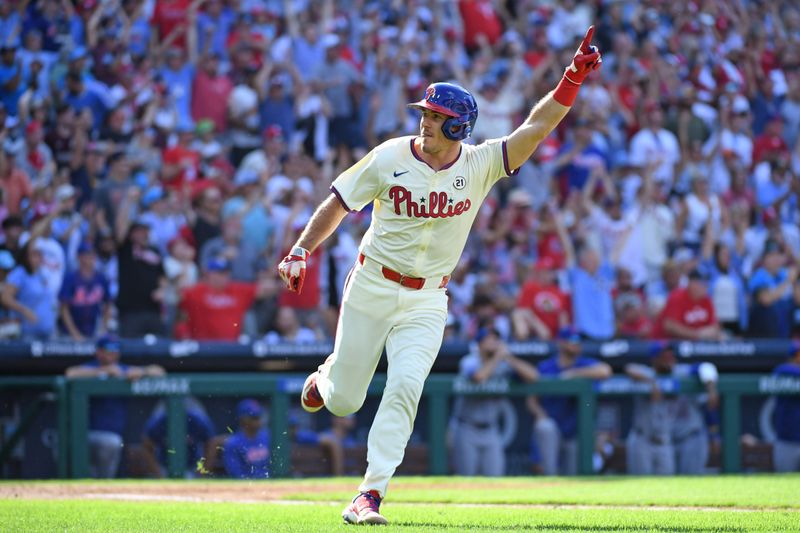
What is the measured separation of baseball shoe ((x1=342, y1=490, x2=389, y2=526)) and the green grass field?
0.24 ft

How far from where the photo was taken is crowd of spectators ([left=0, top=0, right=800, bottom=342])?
11789 mm

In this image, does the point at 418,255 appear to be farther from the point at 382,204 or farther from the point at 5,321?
the point at 5,321

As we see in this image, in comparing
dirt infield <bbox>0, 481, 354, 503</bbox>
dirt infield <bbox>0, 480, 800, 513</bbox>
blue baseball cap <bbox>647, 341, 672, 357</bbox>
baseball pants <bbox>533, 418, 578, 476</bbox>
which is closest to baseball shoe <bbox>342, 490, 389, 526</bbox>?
dirt infield <bbox>0, 480, 800, 513</bbox>

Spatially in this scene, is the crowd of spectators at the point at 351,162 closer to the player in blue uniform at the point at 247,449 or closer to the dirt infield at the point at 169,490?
the player in blue uniform at the point at 247,449

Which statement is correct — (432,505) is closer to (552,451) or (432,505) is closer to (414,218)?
(414,218)

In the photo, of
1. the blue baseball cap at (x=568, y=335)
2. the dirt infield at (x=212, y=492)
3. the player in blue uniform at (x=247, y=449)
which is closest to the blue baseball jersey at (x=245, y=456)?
the player in blue uniform at (x=247, y=449)

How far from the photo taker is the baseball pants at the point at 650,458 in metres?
11.1

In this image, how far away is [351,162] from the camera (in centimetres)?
1404

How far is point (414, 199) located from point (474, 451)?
503 cm

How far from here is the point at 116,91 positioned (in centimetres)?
1360

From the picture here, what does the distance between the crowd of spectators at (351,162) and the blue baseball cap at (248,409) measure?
949 mm

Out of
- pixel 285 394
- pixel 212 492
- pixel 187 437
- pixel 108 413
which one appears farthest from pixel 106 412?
pixel 212 492

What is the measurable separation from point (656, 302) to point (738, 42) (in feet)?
18.5

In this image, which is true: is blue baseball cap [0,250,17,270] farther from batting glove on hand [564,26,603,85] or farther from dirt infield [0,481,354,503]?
batting glove on hand [564,26,603,85]
